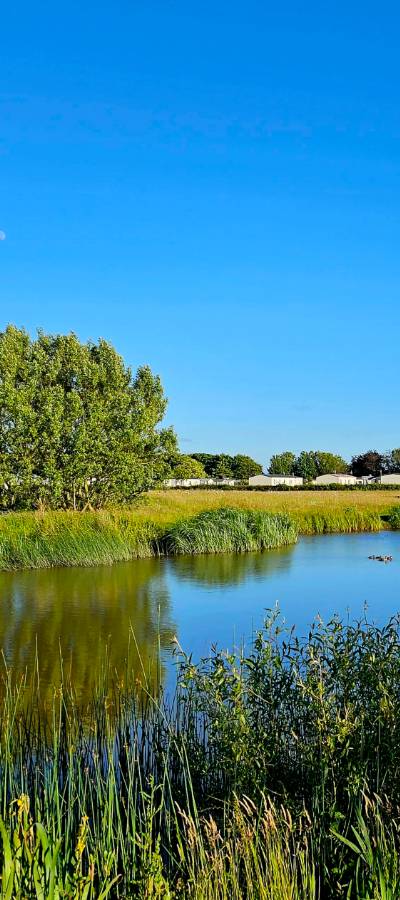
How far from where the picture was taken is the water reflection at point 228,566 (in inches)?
699

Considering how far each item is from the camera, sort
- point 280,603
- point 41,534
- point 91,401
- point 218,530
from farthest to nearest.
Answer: point 91,401 < point 218,530 < point 41,534 < point 280,603

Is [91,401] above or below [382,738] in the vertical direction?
above

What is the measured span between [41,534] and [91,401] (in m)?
8.41

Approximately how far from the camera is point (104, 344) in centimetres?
2986

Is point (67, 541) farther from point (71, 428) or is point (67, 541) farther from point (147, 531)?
point (71, 428)

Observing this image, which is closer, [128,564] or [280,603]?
[280,603]

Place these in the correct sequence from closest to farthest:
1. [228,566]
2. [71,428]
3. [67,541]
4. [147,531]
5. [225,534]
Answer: [67,541], [228,566], [147,531], [225,534], [71,428]

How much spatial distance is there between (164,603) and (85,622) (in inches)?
90.1

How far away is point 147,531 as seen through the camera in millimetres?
22781

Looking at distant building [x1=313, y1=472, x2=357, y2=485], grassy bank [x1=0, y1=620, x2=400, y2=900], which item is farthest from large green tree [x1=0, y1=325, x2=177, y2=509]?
distant building [x1=313, y1=472, x2=357, y2=485]

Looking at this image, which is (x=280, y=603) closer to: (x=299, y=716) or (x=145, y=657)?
(x=145, y=657)

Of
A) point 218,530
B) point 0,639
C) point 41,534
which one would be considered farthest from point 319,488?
point 0,639

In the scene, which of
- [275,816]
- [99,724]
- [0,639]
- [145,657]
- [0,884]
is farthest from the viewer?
[0,639]

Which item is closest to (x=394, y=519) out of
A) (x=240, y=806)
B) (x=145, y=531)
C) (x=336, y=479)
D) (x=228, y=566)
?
(x=145, y=531)
